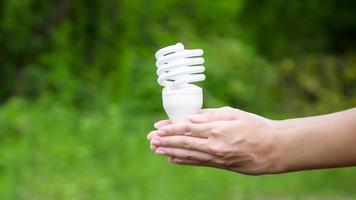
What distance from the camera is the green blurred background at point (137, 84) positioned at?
30.1ft

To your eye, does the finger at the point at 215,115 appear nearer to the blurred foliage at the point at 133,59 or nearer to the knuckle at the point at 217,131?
the knuckle at the point at 217,131

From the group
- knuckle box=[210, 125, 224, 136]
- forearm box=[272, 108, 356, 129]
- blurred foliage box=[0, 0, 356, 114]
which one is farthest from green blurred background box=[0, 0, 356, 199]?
knuckle box=[210, 125, 224, 136]

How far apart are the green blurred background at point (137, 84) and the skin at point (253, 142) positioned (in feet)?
17.1

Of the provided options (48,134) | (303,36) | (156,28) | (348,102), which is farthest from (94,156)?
(303,36)

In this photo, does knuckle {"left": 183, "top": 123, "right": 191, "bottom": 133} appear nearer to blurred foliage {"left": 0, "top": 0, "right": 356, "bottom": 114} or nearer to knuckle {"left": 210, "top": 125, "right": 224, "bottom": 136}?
knuckle {"left": 210, "top": 125, "right": 224, "bottom": 136}

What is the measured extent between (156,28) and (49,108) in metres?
3.39

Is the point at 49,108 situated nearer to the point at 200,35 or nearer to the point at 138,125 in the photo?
the point at 138,125

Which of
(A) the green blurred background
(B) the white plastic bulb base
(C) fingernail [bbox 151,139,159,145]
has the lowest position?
(C) fingernail [bbox 151,139,159,145]

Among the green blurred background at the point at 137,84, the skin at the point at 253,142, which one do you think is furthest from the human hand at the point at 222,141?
the green blurred background at the point at 137,84

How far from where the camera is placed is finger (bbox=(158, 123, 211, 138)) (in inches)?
117

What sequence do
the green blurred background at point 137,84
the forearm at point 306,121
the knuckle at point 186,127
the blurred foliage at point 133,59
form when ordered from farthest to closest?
the blurred foliage at point 133,59, the green blurred background at point 137,84, the forearm at point 306,121, the knuckle at point 186,127

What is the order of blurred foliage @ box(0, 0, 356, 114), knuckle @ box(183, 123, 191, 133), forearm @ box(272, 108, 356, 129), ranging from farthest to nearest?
blurred foliage @ box(0, 0, 356, 114) < forearm @ box(272, 108, 356, 129) < knuckle @ box(183, 123, 191, 133)

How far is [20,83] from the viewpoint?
13508 mm

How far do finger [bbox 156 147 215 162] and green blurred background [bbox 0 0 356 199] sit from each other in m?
5.21
